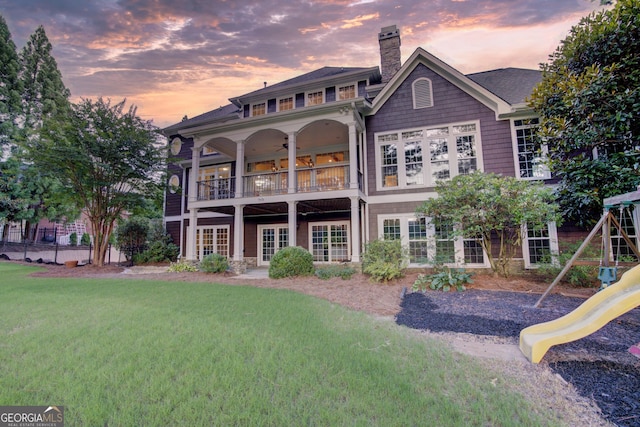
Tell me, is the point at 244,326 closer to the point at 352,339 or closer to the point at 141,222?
the point at 352,339

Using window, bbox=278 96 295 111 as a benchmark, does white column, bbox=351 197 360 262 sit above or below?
below

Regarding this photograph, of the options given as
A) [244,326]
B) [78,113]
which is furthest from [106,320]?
[78,113]

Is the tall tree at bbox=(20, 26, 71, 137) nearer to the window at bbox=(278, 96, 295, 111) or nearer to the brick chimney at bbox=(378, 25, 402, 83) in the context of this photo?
the window at bbox=(278, 96, 295, 111)

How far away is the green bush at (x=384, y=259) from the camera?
8.07m

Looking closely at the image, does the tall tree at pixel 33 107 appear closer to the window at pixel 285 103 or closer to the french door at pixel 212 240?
the french door at pixel 212 240

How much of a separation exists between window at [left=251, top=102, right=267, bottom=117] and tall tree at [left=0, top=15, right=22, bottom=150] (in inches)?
666

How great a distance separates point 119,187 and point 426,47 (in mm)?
14491

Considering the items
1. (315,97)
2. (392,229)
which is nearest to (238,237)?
(392,229)

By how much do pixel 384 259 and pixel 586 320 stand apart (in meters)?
5.62

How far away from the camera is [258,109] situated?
46.3 ft

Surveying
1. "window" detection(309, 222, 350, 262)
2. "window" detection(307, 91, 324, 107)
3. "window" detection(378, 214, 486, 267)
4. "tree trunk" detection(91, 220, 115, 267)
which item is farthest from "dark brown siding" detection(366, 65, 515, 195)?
"tree trunk" detection(91, 220, 115, 267)

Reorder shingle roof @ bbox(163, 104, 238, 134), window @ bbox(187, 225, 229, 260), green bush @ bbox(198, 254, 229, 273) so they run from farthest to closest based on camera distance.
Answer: shingle roof @ bbox(163, 104, 238, 134)
window @ bbox(187, 225, 229, 260)
green bush @ bbox(198, 254, 229, 273)

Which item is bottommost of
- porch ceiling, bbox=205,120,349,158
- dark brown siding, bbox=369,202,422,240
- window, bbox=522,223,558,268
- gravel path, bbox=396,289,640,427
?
gravel path, bbox=396,289,640,427

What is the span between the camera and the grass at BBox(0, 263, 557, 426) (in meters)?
2.01
